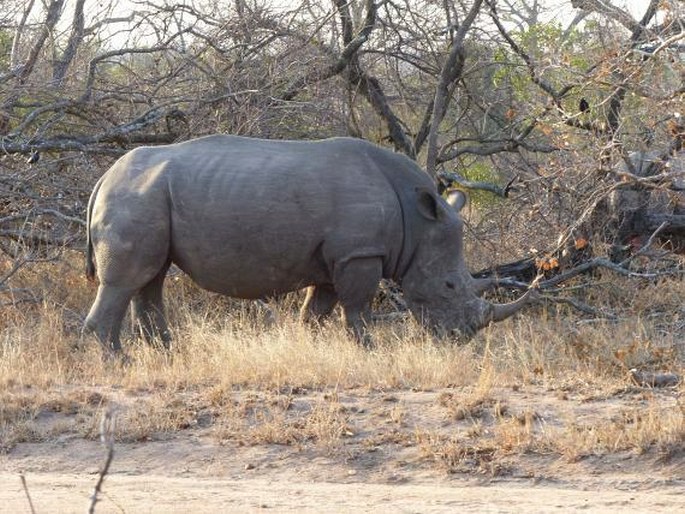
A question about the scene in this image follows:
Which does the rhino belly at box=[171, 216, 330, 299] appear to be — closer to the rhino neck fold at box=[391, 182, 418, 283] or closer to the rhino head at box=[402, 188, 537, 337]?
the rhino neck fold at box=[391, 182, 418, 283]

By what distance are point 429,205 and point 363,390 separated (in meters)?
2.45

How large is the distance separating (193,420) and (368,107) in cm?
685

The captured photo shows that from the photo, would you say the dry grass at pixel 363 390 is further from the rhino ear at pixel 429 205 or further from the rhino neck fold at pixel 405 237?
the rhino ear at pixel 429 205

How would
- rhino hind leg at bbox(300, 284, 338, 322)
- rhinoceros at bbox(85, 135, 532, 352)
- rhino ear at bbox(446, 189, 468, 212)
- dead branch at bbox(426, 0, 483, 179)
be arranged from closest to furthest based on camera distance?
1. rhinoceros at bbox(85, 135, 532, 352)
2. rhino hind leg at bbox(300, 284, 338, 322)
3. rhino ear at bbox(446, 189, 468, 212)
4. dead branch at bbox(426, 0, 483, 179)

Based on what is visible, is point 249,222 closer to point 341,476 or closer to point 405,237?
point 405,237

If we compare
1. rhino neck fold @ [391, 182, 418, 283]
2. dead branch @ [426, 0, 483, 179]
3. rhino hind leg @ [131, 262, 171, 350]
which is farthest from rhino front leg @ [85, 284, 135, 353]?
dead branch @ [426, 0, 483, 179]

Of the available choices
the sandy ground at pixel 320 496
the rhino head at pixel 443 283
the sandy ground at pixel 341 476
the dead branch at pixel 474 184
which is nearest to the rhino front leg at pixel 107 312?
the sandy ground at pixel 341 476

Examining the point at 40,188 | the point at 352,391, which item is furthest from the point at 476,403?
the point at 40,188

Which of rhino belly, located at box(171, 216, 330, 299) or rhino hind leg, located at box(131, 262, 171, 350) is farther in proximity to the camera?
rhino hind leg, located at box(131, 262, 171, 350)

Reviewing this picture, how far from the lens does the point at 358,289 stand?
31.8 ft

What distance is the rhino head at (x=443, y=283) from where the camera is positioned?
1005cm

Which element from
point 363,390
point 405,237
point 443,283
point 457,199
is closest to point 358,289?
point 405,237

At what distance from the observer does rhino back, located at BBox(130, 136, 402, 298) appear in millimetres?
9609

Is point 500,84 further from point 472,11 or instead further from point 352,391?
point 352,391
